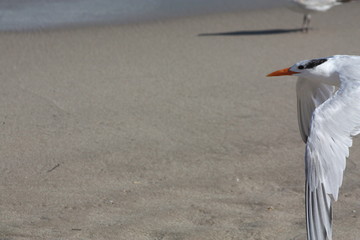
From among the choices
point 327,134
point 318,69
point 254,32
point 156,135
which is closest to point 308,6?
point 254,32

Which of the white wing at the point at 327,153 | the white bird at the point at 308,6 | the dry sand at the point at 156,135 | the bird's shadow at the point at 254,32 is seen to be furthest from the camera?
the white bird at the point at 308,6

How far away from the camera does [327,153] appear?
4.55 metres

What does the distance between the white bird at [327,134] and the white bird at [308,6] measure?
14.2 feet

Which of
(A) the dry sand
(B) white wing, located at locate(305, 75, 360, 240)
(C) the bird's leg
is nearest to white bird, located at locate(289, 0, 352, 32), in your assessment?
(C) the bird's leg

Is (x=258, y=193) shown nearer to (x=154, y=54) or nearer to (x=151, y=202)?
(x=151, y=202)

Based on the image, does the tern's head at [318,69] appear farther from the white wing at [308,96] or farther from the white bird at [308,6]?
the white bird at [308,6]

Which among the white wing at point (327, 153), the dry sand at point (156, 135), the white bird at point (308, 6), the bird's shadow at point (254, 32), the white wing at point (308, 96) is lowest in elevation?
the bird's shadow at point (254, 32)

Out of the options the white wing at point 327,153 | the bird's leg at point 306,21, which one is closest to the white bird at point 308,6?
the bird's leg at point 306,21

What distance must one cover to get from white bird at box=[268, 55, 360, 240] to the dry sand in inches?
22.0

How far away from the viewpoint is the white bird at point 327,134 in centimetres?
424

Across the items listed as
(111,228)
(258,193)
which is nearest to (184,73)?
(258,193)

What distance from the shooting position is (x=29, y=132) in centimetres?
654

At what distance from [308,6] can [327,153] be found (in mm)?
5779

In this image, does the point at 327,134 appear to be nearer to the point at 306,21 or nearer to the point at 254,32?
the point at 254,32
